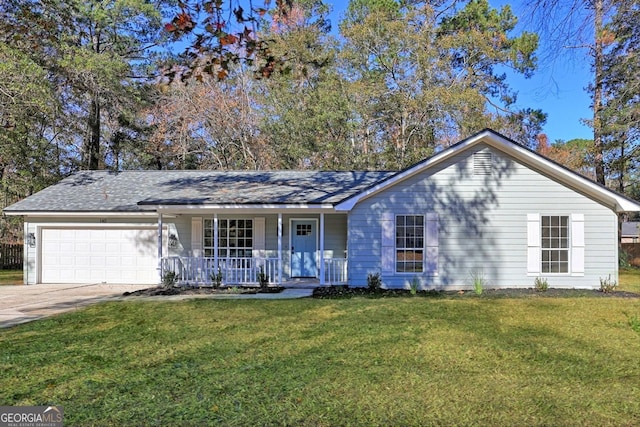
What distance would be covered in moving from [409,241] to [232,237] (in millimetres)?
5533

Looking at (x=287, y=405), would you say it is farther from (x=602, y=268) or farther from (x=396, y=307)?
(x=602, y=268)

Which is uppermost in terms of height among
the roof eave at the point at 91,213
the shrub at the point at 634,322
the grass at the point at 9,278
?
the roof eave at the point at 91,213

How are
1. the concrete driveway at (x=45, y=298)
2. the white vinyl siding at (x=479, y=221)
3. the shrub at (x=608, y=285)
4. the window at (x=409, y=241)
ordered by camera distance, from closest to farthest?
the concrete driveway at (x=45, y=298)
the shrub at (x=608, y=285)
the white vinyl siding at (x=479, y=221)
the window at (x=409, y=241)

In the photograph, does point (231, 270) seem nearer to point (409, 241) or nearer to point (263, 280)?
point (263, 280)

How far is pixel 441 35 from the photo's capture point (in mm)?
23094

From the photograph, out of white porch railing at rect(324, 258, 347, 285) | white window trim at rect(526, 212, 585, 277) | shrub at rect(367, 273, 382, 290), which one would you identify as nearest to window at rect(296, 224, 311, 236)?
white porch railing at rect(324, 258, 347, 285)

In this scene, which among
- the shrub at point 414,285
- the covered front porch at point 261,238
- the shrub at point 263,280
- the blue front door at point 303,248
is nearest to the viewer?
the shrub at point 414,285

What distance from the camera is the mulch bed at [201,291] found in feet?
36.6

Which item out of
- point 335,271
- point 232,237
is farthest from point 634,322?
point 232,237

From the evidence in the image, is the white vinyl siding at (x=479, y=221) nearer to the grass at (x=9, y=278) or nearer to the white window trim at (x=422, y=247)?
the white window trim at (x=422, y=247)

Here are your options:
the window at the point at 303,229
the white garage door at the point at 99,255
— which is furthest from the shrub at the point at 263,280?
the white garage door at the point at 99,255

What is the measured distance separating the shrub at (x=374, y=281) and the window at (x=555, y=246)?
451 cm

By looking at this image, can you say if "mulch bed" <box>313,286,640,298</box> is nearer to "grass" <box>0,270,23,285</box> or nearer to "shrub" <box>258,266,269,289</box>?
"shrub" <box>258,266,269,289</box>

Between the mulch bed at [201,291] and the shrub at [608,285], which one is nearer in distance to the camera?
the shrub at [608,285]
